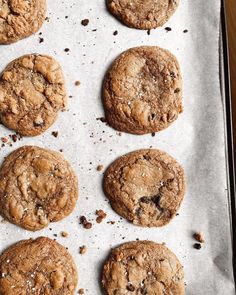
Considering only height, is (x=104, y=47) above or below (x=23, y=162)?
above

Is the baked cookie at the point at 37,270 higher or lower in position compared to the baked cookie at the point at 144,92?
lower

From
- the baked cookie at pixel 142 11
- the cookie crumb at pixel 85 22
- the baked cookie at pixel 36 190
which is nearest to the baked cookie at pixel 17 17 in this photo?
the cookie crumb at pixel 85 22

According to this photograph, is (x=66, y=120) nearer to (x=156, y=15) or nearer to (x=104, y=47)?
(x=104, y=47)

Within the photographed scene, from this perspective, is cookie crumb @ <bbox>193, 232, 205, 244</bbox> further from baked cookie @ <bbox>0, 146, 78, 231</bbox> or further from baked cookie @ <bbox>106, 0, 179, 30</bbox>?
baked cookie @ <bbox>106, 0, 179, 30</bbox>

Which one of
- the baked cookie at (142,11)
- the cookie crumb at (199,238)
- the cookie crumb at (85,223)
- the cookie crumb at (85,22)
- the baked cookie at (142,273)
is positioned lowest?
the baked cookie at (142,273)

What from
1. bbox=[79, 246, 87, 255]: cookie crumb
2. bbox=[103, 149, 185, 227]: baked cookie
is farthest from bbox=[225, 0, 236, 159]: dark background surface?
bbox=[79, 246, 87, 255]: cookie crumb

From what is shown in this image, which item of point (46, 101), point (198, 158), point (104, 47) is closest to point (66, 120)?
point (46, 101)

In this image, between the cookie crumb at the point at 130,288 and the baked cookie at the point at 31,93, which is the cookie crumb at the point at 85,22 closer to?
the baked cookie at the point at 31,93
